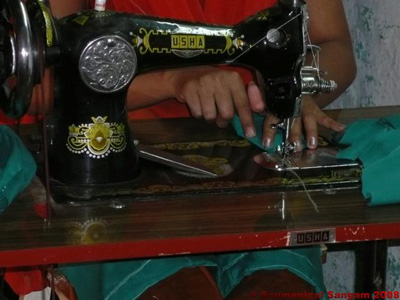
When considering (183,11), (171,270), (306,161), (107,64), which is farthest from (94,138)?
(183,11)

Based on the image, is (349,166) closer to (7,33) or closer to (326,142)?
(326,142)

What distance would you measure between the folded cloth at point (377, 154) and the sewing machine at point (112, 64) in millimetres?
96

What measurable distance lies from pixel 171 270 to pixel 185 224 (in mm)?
109

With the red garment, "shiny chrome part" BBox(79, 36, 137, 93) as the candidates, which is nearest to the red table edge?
"shiny chrome part" BBox(79, 36, 137, 93)

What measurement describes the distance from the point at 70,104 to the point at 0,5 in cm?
18

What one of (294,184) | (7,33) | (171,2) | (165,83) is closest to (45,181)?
(7,33)

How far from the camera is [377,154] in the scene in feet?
4.16

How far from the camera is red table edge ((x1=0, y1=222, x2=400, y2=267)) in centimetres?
103

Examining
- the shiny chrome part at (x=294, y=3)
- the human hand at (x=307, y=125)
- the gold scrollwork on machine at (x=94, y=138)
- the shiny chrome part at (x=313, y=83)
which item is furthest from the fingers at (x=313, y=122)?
the gold scrollwork on machine at (x=94, y=138)

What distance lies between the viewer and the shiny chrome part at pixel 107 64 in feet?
3.93

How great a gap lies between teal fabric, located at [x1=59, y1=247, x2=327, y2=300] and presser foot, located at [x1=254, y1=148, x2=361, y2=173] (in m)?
0.12

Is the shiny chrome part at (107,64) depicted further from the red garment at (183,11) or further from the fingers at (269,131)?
the red garment at (183,11)

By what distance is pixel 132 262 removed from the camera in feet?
3.94

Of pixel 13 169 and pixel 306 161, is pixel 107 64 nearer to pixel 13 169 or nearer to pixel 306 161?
pixel 13 169
